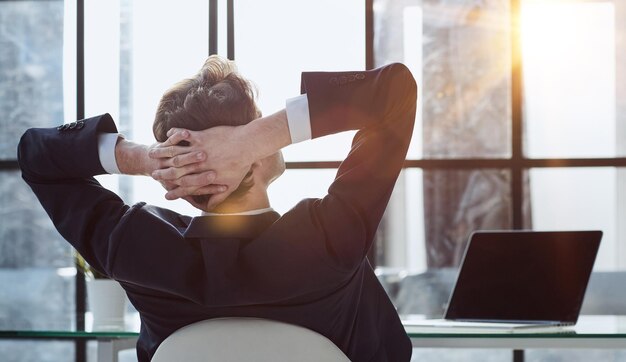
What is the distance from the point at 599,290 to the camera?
3.58 metres

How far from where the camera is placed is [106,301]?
260 cm

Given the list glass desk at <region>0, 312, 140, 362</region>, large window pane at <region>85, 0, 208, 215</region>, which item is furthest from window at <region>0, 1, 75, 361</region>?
glass desk at <region>0, 312, 140, 362</region>

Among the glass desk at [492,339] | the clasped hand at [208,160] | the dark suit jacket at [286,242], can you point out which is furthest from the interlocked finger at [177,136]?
the glass desk at [492,339]

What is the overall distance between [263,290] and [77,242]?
0.34m

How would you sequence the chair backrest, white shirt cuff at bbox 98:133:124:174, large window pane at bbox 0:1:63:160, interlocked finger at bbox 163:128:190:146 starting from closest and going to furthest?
the chair backrest < interlocked finger at bbox 163:128:190:146 < white shirt cuff at bbox 98:133:124:174 < large window pane at bbox 0:1:63:160

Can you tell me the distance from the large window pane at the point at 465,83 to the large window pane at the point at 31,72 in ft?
4.65

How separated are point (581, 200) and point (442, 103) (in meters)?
0.61

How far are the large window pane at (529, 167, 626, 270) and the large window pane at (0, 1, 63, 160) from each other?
1.89m

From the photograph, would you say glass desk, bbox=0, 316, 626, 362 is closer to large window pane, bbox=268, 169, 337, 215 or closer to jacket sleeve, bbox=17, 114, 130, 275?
jacket sleeve, bbox=17, 114, 130, 275

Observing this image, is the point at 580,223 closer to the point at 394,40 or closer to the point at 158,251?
the point at 394,40

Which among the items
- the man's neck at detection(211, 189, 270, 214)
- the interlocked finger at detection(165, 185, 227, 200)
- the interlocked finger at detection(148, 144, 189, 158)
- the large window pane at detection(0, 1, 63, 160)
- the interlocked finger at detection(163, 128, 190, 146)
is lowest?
the man's neck at detection(211, 189, 270, 214)

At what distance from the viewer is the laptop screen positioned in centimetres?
237

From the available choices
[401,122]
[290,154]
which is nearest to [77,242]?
[401,122]

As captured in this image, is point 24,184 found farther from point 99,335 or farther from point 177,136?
point 177,136
